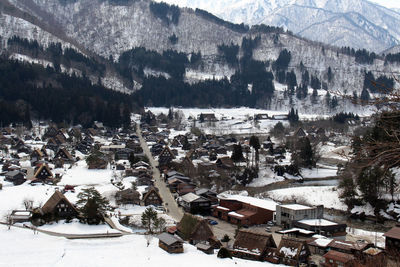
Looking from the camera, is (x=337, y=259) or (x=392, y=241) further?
(x=392, y=241)

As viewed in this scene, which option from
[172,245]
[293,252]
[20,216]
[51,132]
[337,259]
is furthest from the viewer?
[51,132]

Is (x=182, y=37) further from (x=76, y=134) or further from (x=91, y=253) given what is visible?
(x=91, y=253)

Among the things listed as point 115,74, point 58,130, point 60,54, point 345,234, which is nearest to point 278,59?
point 115,74

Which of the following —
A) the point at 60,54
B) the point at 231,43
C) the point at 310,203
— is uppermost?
the point at 231,43

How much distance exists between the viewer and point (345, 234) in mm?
26312

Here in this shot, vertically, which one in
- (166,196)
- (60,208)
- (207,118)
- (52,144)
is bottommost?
(166,196)

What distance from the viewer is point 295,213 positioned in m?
28.2

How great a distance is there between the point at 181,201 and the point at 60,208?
9.46 meters

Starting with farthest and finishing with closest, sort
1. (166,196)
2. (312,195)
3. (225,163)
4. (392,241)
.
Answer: (225,163)
(312,195)
(166,196)
(392,241)

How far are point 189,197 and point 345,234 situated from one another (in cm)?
1107

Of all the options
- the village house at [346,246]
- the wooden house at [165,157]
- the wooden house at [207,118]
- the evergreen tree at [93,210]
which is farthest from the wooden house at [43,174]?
the wooden house at [207,118]

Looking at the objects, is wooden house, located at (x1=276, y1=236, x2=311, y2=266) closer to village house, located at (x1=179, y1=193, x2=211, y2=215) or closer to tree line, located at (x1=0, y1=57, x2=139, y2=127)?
village house, located at (x1=179, y1=193, x2=211, y2=215)

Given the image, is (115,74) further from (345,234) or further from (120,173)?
(345,234)

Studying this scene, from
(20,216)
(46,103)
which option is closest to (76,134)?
(46,103)
